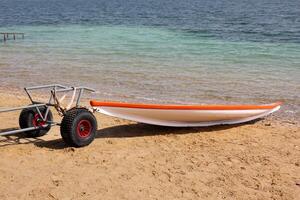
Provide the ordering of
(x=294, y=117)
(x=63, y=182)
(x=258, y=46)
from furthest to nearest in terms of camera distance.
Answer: (x=258, y=46)
(x=294, y=117)
(x=63, y=182)

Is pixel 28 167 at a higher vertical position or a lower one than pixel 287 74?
lower

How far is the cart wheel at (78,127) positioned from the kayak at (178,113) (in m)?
0.43

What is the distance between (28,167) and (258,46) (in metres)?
21.4

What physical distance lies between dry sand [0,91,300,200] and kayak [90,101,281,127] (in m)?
0.23

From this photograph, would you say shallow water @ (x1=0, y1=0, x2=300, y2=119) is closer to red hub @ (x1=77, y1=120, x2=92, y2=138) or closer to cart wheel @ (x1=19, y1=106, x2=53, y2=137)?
cart wheel @ (x1=19, y1=106, x2=53, y2=137)

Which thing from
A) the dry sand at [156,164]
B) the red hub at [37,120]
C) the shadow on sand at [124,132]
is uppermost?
the red hub at [37,120]

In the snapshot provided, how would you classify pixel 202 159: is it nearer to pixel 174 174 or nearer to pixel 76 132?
pixel 174 174

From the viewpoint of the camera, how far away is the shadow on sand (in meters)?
8.56

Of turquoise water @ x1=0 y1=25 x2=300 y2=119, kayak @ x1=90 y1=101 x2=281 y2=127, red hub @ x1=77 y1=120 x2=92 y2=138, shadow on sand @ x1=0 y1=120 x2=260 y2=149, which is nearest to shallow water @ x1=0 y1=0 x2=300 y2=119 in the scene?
turquoise water @ x1=0 y1=25 x2=300 y2=119

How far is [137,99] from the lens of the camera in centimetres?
1345

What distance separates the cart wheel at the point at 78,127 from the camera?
26.0 ft

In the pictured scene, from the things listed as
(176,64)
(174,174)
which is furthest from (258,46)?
(174,174)

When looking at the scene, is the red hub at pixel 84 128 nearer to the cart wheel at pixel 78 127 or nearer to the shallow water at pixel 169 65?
the cart wheel at pixel 78 127

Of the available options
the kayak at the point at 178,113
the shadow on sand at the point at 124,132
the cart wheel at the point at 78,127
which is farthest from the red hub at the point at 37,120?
the kayak at the point at 178,113
